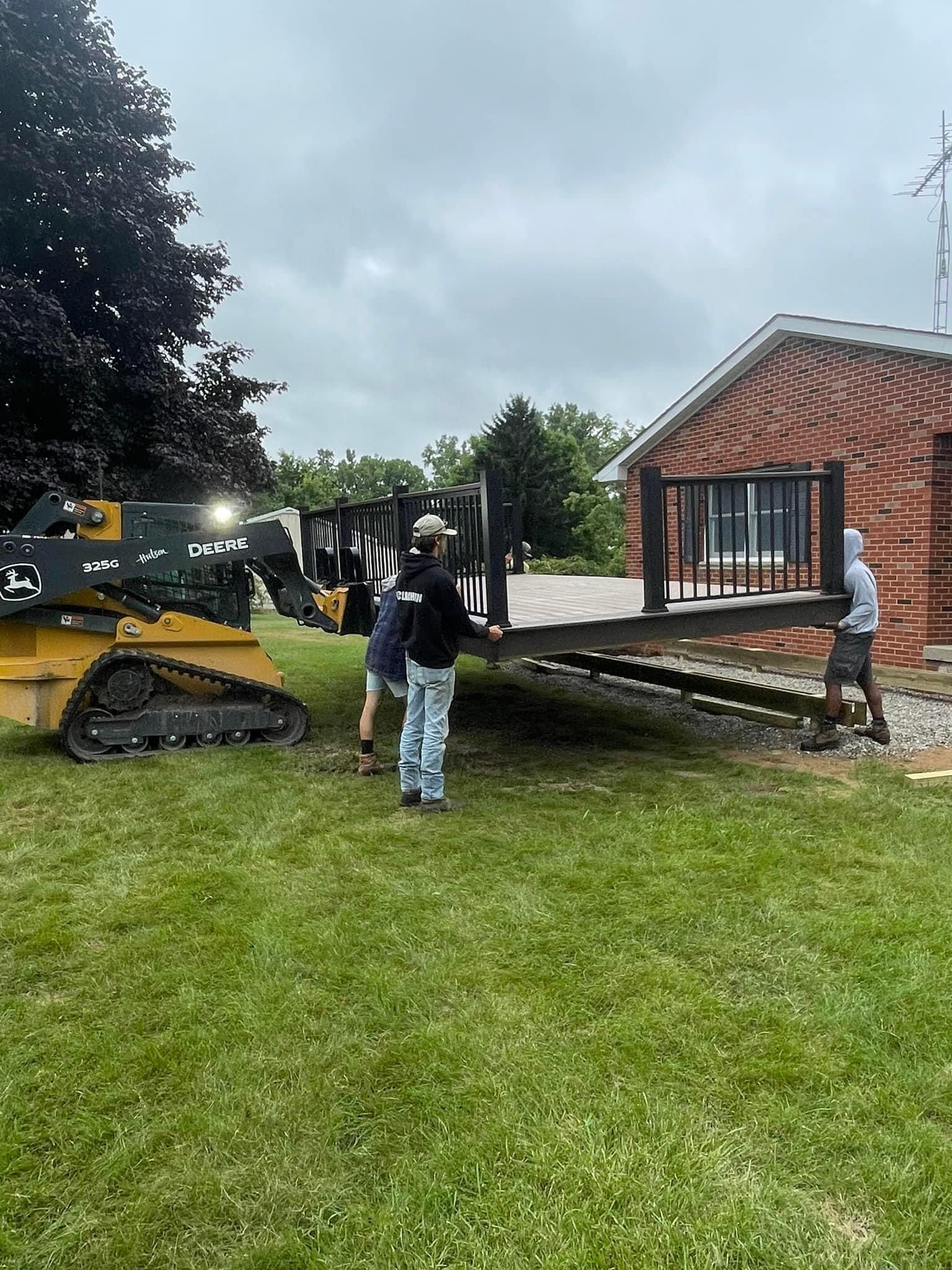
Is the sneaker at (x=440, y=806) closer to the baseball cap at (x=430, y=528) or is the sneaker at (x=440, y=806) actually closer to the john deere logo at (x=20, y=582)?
the baseball cap at (x=430, y=528)

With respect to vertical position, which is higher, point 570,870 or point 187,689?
point 187,689

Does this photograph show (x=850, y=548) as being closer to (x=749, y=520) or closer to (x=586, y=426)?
(x=749, y=520)

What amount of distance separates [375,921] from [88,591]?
420 cm

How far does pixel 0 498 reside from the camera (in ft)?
39.1

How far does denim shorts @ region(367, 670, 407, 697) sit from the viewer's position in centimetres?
604

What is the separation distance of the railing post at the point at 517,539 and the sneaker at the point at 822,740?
194 inches

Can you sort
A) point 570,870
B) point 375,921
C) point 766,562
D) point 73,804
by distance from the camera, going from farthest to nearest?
point 766,562 → point 73,804 → point 570,870 → point 375,921

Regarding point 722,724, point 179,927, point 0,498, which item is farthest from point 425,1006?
point 0,498

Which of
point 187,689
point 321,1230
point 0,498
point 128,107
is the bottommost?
point 321,1230

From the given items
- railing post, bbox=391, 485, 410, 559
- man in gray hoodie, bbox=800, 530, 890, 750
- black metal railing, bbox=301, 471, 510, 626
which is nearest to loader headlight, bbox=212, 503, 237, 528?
black metal railing, bbox=301, 471, 510, 626

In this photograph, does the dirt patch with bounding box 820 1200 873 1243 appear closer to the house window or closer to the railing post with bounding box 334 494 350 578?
the house window

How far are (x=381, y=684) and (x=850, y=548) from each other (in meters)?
3.70

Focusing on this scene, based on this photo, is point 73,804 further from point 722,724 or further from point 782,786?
point 722,724

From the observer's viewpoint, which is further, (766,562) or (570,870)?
(766,562)
